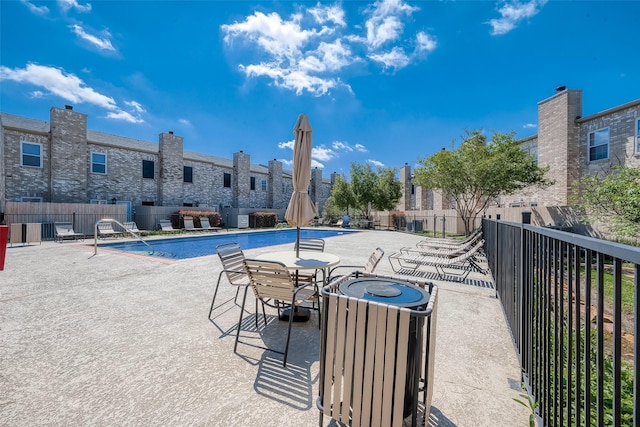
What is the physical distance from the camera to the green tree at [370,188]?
78.1 ft

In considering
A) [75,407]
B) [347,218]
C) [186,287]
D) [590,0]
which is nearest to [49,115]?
[186,287]

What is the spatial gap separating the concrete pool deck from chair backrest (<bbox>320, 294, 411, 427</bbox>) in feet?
1.69

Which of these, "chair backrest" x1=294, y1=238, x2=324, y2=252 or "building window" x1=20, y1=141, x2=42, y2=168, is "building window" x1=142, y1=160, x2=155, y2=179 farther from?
"chair backrest" x1=294, y1=238, x2=324, y2=252

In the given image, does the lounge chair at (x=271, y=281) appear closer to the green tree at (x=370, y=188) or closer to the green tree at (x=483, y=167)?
the green tree at (x=483, y=167)

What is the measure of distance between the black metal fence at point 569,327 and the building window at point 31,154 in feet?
72.5

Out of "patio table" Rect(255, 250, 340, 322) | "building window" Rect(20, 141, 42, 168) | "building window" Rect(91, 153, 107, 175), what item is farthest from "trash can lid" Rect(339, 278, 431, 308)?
"building window" Rect(91, 153, 107, 175)

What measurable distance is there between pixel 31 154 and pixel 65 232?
20.8ft

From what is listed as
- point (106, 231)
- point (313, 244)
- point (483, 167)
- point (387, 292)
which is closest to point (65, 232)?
point (106, 231)

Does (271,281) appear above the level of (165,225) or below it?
above

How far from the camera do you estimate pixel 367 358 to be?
158 centimetres

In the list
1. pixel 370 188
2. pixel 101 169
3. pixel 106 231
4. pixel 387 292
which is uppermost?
pixel 101 169

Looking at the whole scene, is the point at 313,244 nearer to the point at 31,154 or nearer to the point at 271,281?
the point at 271,281

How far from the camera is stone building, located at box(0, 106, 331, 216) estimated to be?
47.9 feet

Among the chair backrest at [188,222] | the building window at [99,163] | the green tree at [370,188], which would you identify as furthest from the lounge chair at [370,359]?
the green tree at [370,188]
